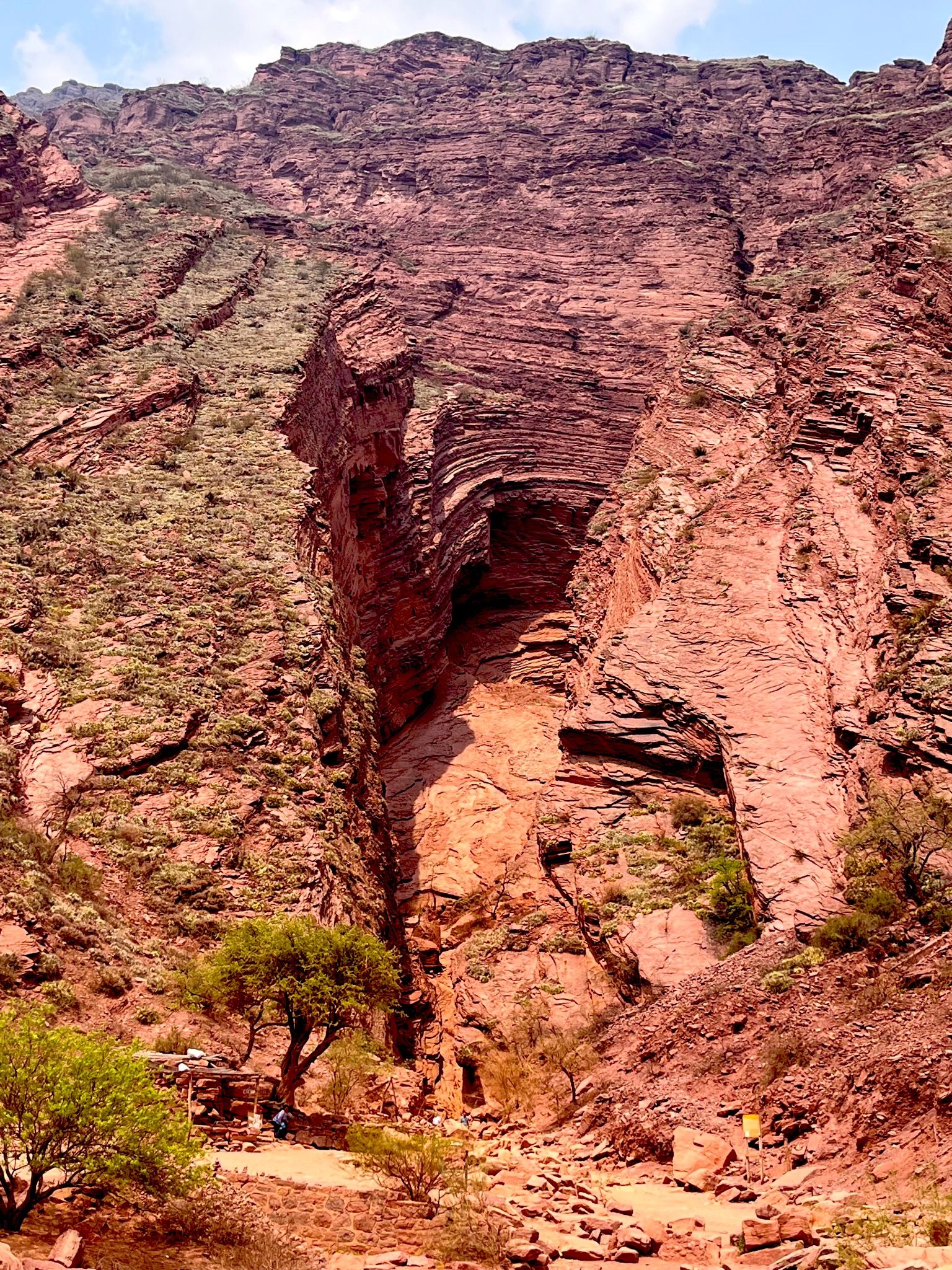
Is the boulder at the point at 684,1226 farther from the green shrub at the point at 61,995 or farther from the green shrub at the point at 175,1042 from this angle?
the green shrub at the point at 61,995

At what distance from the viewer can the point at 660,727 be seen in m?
24.4

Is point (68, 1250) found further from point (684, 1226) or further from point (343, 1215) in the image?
point (684, 1226)

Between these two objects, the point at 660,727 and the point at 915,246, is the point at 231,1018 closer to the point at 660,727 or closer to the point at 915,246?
the point at 660,727

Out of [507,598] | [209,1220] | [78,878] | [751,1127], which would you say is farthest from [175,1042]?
[507,598]

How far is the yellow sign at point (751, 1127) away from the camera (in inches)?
504

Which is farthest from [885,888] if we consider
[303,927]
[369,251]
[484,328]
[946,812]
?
[369,251]

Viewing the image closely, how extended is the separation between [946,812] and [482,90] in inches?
2726

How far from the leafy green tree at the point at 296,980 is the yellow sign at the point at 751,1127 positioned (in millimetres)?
5431

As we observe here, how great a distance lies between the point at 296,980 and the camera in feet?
47.1

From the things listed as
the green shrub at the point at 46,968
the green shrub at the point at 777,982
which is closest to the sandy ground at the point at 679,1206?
the green shrub at the point at 777,982

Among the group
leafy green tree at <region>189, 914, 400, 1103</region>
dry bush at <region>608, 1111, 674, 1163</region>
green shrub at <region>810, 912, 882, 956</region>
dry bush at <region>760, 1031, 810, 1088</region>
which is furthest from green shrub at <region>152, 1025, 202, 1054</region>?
green shrub at <region>810, 912, 882, 956</region>

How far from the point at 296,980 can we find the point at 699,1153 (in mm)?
5890

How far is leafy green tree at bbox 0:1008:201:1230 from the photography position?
7777 millimetres

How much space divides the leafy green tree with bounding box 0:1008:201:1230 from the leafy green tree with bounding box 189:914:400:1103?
5.62m
